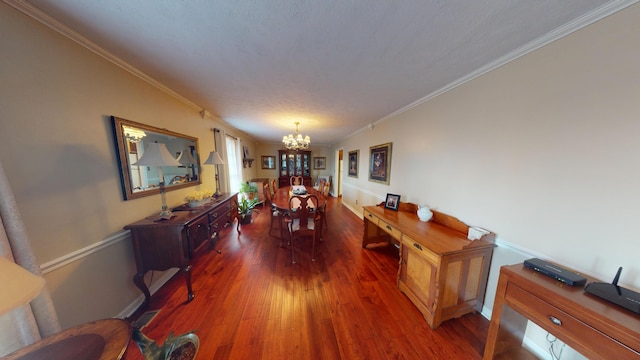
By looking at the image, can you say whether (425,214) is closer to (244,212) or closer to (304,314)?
(304,314)

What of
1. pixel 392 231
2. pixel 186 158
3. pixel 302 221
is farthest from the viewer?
pixel 302 221

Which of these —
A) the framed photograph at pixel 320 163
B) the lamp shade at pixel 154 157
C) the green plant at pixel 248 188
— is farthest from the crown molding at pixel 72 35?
the framed photograph at pixel 320 163

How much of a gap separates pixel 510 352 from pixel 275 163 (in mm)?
6704

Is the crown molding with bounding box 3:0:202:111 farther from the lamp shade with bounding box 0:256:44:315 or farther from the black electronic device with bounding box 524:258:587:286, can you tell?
the black electronic device with bounding box 524:258:587:286

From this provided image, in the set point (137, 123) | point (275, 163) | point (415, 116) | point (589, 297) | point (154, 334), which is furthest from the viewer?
point (275, 163)

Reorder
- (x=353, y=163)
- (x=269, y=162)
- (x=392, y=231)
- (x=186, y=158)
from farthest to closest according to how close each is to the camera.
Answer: (x=269, y=162), (x=353, y=163), (x=186, y=158), (x=392, y=231)

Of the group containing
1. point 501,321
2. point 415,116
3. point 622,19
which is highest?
point 622,19

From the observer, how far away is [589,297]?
2.95 feet

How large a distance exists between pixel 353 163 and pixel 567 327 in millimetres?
4058

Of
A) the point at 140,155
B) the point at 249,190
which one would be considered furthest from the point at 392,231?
the point at 249,190

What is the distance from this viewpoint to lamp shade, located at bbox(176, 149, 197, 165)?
232 centimetres

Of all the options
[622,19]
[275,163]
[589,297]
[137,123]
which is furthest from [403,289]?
[275,163]

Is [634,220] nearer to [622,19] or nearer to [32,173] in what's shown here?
[622,19]

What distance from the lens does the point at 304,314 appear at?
165 centimetres
